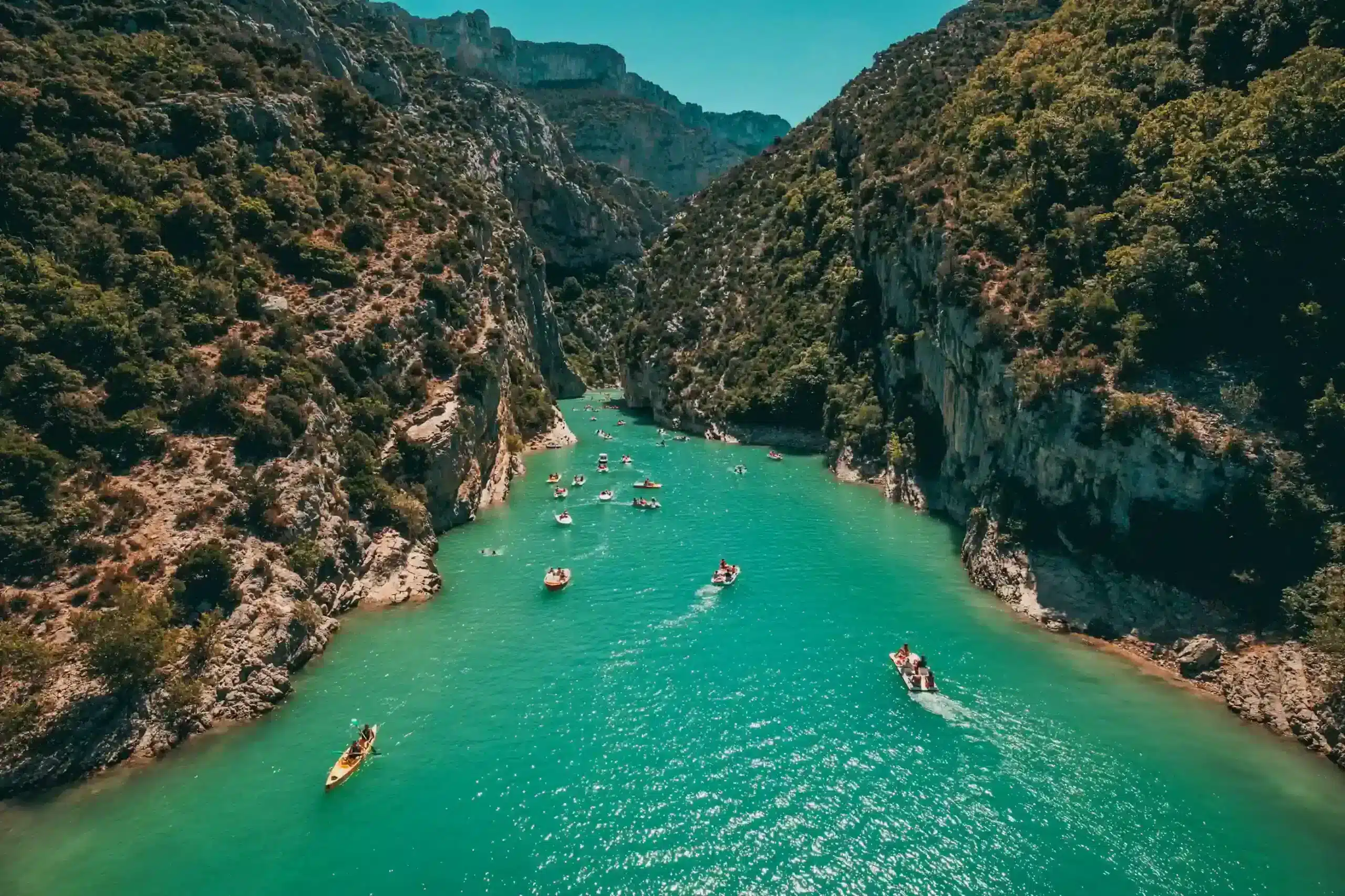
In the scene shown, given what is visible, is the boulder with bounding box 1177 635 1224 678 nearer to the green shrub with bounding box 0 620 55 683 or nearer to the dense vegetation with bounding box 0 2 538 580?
the green shrub with bounding box 0 620 55 683

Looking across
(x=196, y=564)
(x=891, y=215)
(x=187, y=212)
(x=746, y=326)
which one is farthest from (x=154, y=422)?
(x=746, y=326)

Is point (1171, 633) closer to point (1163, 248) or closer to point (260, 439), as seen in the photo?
point (1163, 248)

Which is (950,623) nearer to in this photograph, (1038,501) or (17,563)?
(1038,501)

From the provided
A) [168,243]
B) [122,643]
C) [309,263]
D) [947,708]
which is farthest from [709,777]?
[168,243]

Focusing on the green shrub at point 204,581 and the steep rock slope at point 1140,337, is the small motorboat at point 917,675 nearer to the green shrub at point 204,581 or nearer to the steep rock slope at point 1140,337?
the steep rock slope at point 1140,337

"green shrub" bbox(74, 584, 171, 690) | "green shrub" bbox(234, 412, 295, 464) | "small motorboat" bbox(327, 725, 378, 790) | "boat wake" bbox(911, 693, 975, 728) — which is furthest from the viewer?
"green shrub" bbox(234, 412, 295, 464)

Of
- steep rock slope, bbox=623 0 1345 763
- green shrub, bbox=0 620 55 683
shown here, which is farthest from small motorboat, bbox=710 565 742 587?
green shrub, bbox=0 620 55 683

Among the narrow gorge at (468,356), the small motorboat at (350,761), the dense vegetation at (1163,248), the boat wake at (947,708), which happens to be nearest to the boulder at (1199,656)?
the narrow gorge at (468,356)
